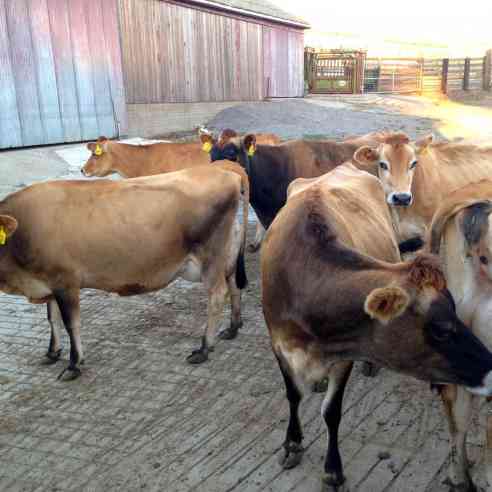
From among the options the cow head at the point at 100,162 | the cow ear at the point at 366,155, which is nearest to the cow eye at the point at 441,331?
the cow ear at the point at 366,155

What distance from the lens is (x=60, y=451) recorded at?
3.52 metres

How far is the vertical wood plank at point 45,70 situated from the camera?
453 inches

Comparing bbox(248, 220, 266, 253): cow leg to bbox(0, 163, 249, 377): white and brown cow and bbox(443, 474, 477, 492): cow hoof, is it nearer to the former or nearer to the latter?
bbox(0, 163, 249, 377): white and brown cow

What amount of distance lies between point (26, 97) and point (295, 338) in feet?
34.2

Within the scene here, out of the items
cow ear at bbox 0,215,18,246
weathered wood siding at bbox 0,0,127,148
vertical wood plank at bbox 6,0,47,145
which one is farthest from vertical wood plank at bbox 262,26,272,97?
cow ear at bbox 0,215,18,246

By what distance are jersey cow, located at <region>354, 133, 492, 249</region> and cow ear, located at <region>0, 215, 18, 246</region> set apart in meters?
3.60

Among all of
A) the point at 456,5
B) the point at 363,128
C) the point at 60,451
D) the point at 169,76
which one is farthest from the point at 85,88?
the point at 456,5

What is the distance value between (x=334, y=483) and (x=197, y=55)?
54.7 ft

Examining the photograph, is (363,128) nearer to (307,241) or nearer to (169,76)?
(169,76)

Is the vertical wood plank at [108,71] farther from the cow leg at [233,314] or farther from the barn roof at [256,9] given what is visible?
the cow leg at [233,314]

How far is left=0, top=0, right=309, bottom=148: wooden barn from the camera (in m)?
11.4

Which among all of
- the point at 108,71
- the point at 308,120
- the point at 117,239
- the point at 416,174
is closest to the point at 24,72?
the point at 108,71

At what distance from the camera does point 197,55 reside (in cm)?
1788

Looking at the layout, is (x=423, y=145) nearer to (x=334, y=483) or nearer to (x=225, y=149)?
(x=225, y=149)
